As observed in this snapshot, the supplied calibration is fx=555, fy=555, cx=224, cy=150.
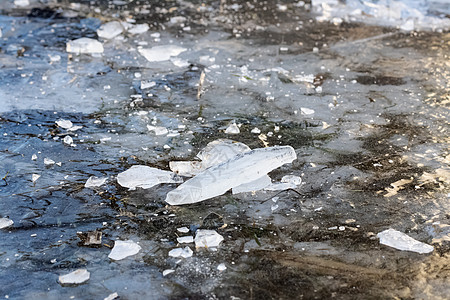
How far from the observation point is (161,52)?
5.21 metres

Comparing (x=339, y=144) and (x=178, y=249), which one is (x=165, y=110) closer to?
(x=339, y=144)

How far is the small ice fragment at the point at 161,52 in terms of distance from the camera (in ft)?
16.8

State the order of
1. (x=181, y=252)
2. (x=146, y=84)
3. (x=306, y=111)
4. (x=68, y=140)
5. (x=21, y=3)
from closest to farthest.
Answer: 1. (x=181, y=252)
2. (x=68, y=140)
3. (x=306, y=111)
4. (x=146, y=84)
5. (x=21, y=3)

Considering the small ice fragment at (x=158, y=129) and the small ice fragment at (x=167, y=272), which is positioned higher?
the small ice fragment at (x=167, y=272)

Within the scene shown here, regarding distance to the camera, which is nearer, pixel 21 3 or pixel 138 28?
pixel 138 28

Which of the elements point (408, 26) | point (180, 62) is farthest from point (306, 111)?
point (408, 26)

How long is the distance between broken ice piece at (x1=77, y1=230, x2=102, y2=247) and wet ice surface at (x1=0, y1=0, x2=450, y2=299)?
2cm

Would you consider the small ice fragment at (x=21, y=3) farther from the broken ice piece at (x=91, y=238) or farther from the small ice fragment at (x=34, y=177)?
the broken ice piece at (x=91, y=238)

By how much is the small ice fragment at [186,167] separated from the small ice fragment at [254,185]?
0.31m

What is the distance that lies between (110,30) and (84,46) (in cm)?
53

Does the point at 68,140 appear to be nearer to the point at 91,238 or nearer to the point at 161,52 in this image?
the point at 91,238

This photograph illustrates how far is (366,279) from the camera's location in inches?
95.7

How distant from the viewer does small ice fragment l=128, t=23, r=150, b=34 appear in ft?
19.2

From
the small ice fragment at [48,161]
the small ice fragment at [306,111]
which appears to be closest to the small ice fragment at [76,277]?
the small ice fragment at [48,161]
